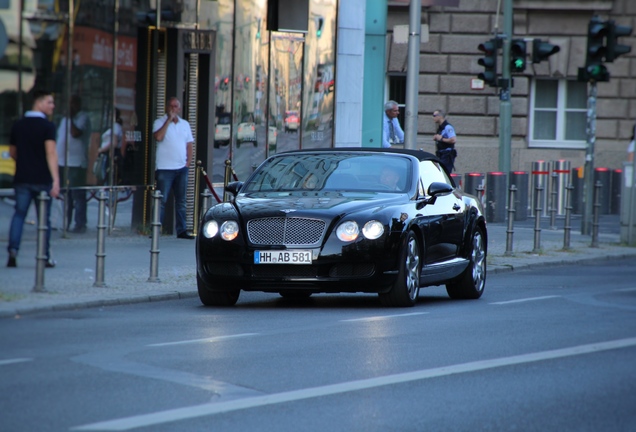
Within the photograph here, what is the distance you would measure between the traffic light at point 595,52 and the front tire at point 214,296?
36.0ft

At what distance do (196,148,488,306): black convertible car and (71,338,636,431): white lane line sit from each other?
2.88m

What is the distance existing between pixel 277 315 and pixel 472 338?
228 centimetres

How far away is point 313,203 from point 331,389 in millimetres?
5109

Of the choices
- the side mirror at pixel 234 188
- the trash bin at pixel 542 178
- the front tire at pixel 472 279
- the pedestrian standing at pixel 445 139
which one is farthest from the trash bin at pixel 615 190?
the side mirror at pixel 234 188

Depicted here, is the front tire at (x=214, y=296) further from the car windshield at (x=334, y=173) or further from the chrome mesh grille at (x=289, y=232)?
the car windshield at (x=334, y=173)

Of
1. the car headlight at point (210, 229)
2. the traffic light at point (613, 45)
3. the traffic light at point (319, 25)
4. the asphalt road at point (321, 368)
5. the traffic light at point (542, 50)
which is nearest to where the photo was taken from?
the asphalt road at point (321, 368)

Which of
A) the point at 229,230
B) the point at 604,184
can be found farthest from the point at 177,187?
Answer: the point at 604,184

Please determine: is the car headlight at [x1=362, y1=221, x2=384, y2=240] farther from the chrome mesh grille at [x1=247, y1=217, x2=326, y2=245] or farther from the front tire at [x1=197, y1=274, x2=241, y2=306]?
the front tire at [x1=197, y1=274, x2=241, y2=306]

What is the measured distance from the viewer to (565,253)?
69.7ft

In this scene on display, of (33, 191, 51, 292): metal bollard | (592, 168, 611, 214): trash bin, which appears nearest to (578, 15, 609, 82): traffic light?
(592, 168, 611, 214): trash bin

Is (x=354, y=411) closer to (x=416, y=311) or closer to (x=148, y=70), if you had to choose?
(x=416, y=311)

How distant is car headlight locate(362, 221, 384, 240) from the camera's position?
12961mm

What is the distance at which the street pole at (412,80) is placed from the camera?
19891 millimetres

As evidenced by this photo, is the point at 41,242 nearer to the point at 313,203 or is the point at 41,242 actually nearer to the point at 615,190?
the point at 313,203
